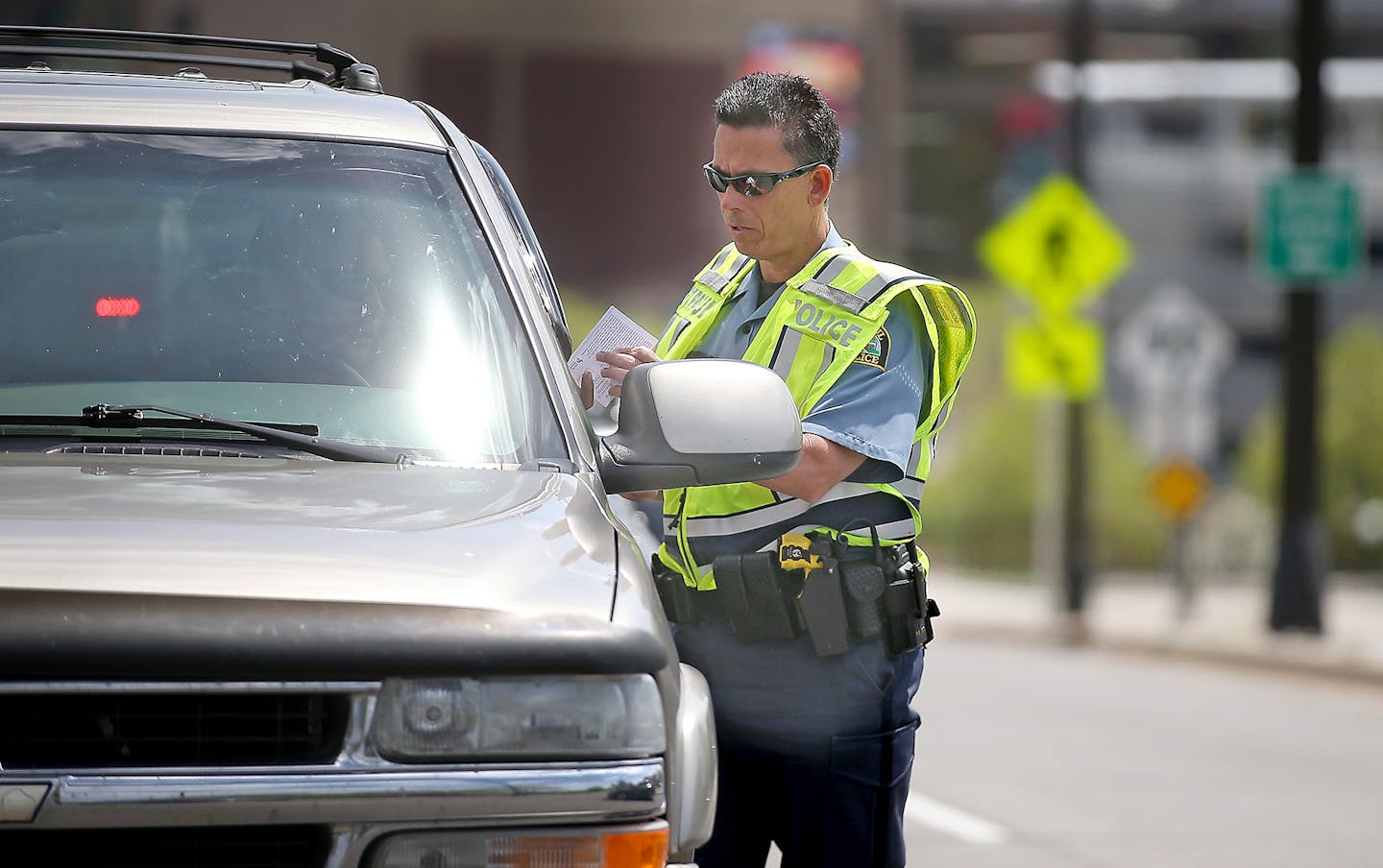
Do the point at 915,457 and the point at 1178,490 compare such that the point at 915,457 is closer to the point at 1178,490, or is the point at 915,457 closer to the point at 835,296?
the point at 835,296

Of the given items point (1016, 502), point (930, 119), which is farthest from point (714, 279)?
point (930, 119)

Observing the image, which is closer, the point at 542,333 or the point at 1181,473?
the point at 542,333

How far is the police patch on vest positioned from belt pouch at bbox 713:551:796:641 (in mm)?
386

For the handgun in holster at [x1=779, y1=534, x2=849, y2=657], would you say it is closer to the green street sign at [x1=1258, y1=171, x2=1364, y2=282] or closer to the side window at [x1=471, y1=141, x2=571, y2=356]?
the side window at [x1=471, y1=141, x2=571, y2=356]

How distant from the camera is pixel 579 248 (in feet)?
172

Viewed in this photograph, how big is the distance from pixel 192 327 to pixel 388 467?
53 cm

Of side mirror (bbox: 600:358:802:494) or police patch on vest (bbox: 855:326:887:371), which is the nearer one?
side mirror (bbox: 600:358:802:494)

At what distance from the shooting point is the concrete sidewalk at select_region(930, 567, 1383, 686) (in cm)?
1650

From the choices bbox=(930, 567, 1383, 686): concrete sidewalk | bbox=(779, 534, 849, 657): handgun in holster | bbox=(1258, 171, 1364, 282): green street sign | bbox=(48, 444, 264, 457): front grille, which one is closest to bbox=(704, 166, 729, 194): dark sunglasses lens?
bbox=(779, 534, 849, 657): handgun in holster

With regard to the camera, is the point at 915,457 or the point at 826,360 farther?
the point at 915,457

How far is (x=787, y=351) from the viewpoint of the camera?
4188 mm

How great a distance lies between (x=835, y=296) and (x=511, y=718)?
162 centimetres

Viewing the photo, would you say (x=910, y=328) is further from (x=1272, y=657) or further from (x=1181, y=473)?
(x=1181, y=473)

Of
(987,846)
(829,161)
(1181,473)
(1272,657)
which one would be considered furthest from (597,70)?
(829,161)
